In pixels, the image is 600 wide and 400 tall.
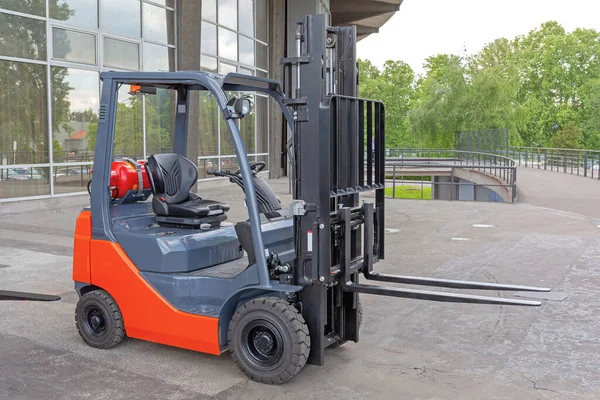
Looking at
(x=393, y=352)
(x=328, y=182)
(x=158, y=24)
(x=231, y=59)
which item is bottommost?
(x=393, y=352)

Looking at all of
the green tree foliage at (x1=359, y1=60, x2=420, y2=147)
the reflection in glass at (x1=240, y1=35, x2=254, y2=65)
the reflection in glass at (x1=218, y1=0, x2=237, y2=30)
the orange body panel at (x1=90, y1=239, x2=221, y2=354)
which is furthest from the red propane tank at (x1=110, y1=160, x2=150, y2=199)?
the green tree foliage at (x1=359, y1=60, x2=420, y2=147)

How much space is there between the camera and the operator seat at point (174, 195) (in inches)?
230

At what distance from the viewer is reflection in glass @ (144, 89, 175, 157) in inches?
792

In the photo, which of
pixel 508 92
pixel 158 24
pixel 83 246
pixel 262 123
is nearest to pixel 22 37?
pixel 158 24

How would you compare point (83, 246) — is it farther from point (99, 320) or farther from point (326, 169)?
point (326, 169)

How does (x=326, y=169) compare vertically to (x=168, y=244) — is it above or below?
above

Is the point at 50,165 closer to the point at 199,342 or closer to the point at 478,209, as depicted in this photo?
the point at 478,209

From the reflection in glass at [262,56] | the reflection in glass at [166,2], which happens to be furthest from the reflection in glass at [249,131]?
the reflection in glass at [166,2]

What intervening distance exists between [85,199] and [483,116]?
3324 centimetres

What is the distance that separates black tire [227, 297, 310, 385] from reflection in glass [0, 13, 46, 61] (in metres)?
12.7

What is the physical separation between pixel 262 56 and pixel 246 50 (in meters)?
1.83

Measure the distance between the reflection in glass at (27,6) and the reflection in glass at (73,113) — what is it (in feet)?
4.44

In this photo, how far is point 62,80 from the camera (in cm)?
1689

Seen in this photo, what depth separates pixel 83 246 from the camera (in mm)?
5898
